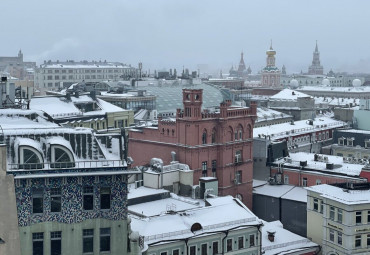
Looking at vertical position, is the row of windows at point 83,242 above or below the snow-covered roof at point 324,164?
above

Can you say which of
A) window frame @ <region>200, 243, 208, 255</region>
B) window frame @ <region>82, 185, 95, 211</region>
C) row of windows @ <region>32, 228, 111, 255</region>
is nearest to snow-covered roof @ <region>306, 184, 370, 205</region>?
window frame @ <region>200, 243, 208, 255</region>

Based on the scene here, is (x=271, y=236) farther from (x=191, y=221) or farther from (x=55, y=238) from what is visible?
(x=55, y=238)

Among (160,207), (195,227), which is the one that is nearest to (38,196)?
(195,227)

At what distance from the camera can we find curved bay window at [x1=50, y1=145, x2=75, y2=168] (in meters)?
32.2

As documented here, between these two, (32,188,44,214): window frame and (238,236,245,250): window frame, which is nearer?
(32,188,44,214): window frame

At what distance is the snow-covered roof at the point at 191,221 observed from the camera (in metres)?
47.7

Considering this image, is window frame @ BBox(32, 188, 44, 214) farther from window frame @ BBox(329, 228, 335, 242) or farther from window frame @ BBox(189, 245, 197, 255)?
window frame @ BBox(329, 228, 335, 242)

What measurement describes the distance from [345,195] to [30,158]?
1351 inches

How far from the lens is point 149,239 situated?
152 feet

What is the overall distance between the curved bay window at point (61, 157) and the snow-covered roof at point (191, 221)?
49.8 ft

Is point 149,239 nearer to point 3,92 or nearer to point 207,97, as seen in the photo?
point 3,92

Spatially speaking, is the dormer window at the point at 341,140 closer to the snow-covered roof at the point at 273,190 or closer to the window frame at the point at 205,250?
the snow-covered roof at the point at 273,190

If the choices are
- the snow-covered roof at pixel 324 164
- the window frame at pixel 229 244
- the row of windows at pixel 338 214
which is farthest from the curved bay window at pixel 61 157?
the snow-covered roof at pixel 324 164

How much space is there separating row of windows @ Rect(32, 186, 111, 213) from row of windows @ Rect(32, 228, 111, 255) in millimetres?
1227
